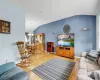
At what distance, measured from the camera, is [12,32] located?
10.8 feet

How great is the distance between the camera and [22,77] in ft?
5.11

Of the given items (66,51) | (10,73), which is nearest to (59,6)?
(66,51)

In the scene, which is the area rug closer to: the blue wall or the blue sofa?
the blue sofa

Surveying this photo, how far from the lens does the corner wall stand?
9.55ft

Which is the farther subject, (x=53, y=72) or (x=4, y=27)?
(x=4, y=27)

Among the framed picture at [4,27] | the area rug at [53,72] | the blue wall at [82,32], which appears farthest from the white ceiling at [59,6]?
the area rug at [53,72]

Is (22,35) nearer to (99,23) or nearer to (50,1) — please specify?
(50,1)

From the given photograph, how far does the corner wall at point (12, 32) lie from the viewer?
291 cm

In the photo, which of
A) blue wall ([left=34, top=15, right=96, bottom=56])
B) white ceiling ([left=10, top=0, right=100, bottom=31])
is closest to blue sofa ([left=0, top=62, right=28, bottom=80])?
white ceiling ([left=10, top=0, right=100, bottom=31])

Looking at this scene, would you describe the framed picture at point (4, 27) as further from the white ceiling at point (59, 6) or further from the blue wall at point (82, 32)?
the blue wall at point (82, 32)

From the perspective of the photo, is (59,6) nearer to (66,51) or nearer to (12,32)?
(12,32)

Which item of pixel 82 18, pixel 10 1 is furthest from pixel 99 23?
pixel 10 1

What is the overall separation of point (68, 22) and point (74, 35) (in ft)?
3.48

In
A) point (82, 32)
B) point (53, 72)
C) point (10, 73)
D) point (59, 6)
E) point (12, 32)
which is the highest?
point (59, 6)
